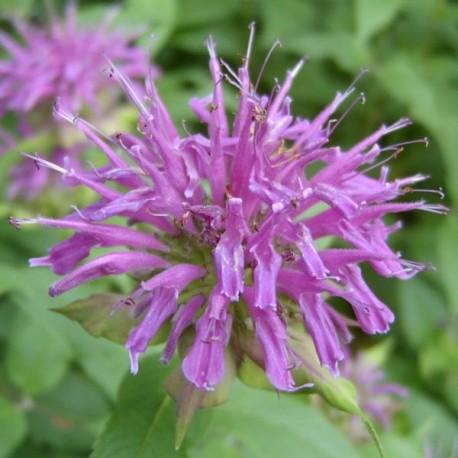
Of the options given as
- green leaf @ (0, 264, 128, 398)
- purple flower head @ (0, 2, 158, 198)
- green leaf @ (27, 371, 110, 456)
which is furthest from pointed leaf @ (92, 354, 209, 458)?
purple flower head @ (0, 2, 158, 198)

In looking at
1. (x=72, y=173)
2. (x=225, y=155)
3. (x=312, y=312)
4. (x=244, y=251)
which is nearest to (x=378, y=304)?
(x=312, y=312)

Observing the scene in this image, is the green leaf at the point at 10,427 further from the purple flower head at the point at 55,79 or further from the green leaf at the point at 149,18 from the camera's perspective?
the green leaf at the point at 149,18

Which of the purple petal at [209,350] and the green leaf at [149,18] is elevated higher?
the purple petal at [209,350]

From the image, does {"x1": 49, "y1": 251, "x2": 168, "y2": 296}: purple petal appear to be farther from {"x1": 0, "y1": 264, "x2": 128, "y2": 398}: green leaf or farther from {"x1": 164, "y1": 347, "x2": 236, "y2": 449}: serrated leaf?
{"x1": 0, "y1": 264, "x2": 128, "y2": 398}: green leaf

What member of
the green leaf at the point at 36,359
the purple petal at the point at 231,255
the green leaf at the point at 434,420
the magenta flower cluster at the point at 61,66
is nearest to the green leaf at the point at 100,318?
the purple petal at the point at 231,255

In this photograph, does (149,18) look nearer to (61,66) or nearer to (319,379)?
(61,66)

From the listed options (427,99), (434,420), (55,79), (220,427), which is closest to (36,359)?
(220,427)
